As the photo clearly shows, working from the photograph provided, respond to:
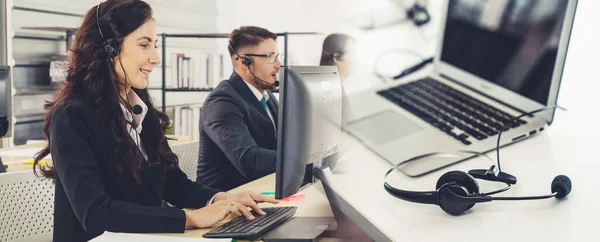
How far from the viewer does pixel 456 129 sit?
1.24m

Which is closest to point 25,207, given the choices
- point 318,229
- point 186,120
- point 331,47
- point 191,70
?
point 186,120

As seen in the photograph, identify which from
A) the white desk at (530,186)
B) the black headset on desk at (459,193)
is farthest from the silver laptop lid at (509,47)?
the black headset on desk at (459,193)

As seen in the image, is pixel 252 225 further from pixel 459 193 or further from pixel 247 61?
pixel 247 61

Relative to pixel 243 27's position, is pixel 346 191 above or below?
below

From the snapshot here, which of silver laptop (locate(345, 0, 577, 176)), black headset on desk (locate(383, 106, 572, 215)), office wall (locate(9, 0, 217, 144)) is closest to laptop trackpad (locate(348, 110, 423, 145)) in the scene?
silver laptop (locate(345, 0, 577, 176))

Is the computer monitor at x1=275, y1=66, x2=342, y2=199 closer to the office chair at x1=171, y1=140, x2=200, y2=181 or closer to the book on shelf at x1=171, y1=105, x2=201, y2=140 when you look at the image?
the office chair at x1=171, y1=140, x2=200, y2=181

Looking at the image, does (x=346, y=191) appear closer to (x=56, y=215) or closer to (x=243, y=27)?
(x=56, y=215)

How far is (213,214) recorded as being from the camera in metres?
1.11

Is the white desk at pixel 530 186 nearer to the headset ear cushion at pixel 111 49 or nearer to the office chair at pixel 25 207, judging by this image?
the headset ear cushion at pixel 111 49

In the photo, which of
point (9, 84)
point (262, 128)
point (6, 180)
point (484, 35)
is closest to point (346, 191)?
point (484, 35)

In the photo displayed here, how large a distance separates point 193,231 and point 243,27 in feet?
3.97

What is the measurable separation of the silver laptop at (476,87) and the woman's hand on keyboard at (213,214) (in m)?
0.36

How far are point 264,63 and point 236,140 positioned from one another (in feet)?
1.33

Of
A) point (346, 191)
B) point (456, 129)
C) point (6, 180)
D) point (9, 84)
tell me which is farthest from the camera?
point (9, 84)
